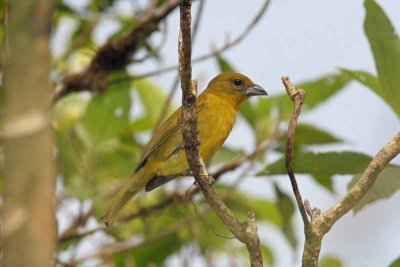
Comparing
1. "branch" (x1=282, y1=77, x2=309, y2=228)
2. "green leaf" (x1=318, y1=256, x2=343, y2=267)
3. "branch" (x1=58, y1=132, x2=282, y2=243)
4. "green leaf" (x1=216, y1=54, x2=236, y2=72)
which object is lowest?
"green leaf" (x1=318, y1=256, x2=343, y2=267)

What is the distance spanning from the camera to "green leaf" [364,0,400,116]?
10.2 ft

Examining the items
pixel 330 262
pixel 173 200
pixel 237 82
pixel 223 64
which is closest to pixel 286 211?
pixel 330 262

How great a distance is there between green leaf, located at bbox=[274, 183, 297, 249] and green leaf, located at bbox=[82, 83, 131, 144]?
3.58 feet

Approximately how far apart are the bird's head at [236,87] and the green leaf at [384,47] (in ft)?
7.25

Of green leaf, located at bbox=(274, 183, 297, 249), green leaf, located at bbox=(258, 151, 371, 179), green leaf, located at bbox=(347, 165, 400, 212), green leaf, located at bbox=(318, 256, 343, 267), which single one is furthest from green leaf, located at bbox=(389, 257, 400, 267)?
green leaf, located at bbox=(274, 183, 297, 249)

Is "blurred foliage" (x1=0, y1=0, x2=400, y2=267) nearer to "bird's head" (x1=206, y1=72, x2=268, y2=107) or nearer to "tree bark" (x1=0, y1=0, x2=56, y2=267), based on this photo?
"bird's head" (x1=206, y1=72, x2=268, y2=107)

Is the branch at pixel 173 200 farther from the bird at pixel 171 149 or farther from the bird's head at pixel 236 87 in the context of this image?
the bird's head at pixel 236 87

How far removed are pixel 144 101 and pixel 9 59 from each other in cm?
437

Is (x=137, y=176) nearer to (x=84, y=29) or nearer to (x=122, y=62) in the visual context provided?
(x=122, y=62)

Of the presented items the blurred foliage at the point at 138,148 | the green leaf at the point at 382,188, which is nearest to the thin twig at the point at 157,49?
the blurred foliage at the point at 138,148

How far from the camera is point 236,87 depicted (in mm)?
5578

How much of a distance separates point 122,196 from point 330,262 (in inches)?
52.7

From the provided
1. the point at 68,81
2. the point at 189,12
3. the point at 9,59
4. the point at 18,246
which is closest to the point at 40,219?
the point at 18,246

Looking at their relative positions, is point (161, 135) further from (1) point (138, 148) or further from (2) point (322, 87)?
(2) point (322, 87)
